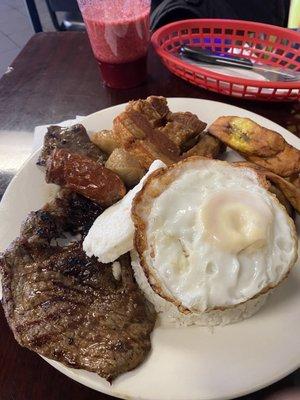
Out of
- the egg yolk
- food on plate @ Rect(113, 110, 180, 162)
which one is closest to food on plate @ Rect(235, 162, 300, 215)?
the egg yolk

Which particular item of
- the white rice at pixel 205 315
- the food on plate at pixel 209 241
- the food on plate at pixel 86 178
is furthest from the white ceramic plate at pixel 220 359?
the food on plate at pixel 86 178

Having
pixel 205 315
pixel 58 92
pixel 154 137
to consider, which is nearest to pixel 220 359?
pixel 205 315

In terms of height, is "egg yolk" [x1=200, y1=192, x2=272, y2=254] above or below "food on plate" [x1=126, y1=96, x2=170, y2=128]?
below

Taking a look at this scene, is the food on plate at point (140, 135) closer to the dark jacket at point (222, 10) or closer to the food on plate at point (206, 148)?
the food on plate at point (206, 148)

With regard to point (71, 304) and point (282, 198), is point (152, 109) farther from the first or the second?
point (71, 304)

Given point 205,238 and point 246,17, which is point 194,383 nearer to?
point 205,238

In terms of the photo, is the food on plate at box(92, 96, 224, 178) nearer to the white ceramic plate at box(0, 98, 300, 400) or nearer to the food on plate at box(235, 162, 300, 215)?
the food on plate at box(235, 162, 300, 215)

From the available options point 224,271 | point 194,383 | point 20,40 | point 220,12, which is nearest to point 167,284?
point 224,271

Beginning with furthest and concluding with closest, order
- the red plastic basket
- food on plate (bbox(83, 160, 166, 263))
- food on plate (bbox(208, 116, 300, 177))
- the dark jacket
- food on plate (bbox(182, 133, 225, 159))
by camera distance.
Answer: the dark jacket < the red plastic basket < food on plate (bbox(182, 133, 225, 159)) < food on plate (bbox(208, 116, 300, 177)) < food on plate (bbox(83, 160, 166, 263))
